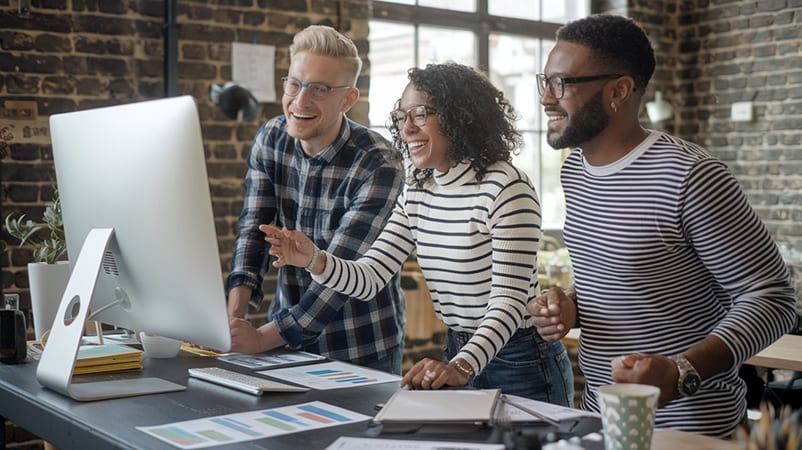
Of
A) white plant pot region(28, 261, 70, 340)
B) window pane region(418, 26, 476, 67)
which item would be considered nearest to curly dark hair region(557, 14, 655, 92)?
white plant pot region(28, 261, 70, 340)

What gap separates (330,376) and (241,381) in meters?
0.21

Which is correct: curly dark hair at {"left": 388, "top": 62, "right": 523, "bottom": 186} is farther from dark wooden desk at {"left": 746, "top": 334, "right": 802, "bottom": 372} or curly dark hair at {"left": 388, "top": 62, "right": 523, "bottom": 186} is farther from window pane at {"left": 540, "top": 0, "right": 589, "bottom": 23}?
window pane at {"left": 540, "top": 0, "right": 589, "bottom": 23}

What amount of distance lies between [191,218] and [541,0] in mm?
4553

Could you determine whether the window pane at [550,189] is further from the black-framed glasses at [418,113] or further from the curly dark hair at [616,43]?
the curly dark hair at [616,43]

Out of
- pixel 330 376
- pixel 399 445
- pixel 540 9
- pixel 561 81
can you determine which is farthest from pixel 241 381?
pixel 540 9

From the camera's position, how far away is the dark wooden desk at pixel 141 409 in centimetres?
149

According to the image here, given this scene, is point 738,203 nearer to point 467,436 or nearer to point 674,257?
point 674,257

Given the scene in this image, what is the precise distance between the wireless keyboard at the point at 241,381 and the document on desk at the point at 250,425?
Result: 115 millimetres

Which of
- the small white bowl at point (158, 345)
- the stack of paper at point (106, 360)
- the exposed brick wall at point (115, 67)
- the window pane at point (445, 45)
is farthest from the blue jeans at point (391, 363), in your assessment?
the window pane at point (445, 45)

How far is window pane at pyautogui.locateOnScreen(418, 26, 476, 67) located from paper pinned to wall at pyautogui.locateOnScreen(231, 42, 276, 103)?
107 cm

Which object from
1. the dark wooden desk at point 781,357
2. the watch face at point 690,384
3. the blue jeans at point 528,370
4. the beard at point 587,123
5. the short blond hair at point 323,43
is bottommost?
the dark wooden desk at point 781,357

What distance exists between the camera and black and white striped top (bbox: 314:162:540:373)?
1.93m

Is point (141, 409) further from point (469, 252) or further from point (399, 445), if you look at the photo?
point (469, 252)

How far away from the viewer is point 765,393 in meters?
3.88
